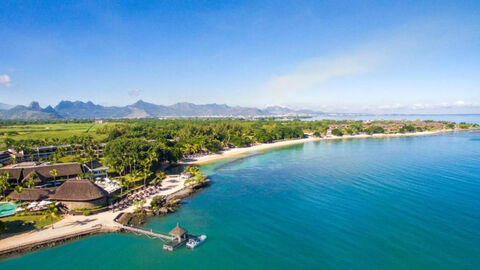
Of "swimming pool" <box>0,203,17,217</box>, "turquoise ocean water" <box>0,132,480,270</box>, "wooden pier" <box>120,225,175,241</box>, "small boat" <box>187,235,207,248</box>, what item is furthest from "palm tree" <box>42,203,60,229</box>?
"small boat" <box>187,235,207,248</box>

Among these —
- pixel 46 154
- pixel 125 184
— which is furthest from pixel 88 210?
pixel 46 154

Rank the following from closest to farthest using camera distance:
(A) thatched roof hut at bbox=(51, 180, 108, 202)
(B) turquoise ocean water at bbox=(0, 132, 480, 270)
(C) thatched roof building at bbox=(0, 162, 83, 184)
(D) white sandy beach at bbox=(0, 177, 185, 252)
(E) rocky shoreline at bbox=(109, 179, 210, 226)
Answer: (B) turquoise ocean water at bbox=(0, 132, 480, 270), (D) white sandy beach at bbox=(0, 177, 185, 252), (E) rocky shoreline at bbox=(109, 179, 210, 226), (A) thatched roof hut at bbox=(51, 180, 108, 202), (C) thatched roof building at bbox=(0, 162, 83, 184)

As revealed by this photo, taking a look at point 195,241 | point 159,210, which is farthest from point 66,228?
point 195,241

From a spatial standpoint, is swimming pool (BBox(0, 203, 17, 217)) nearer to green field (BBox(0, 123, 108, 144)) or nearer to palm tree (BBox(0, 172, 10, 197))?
palm tree (BBox(0, 172, 10, 197))

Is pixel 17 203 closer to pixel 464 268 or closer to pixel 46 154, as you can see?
pixel 46 154

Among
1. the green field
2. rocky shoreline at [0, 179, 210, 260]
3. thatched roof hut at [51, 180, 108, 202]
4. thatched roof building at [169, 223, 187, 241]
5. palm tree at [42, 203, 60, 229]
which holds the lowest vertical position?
rocky shoreline at [0, 179, 210, 260]

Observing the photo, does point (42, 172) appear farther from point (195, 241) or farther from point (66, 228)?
point (195, 241)
